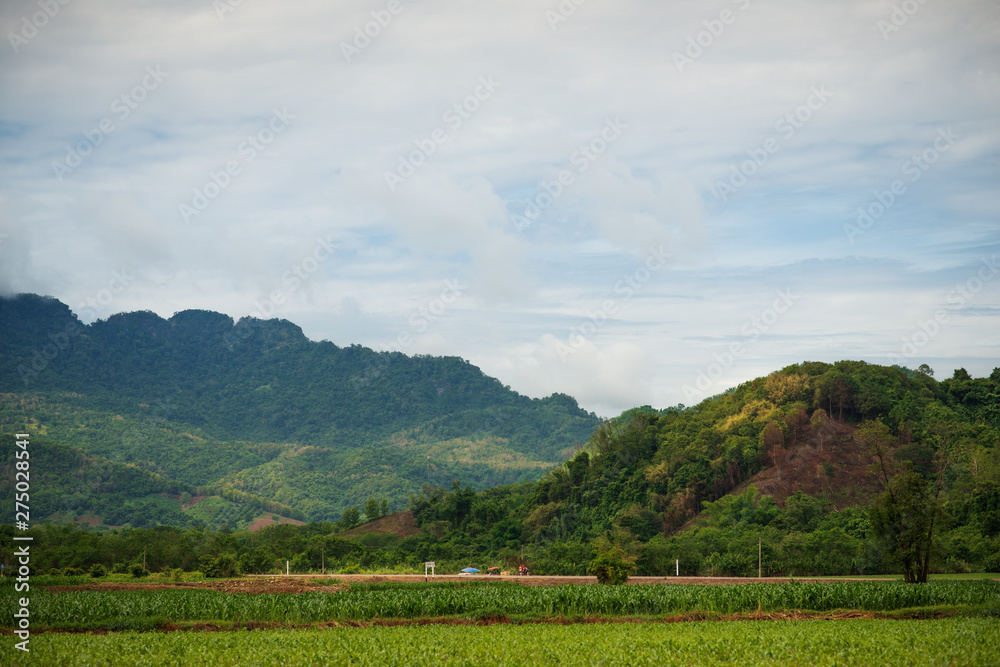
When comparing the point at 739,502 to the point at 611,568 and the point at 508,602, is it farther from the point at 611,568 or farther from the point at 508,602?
the point at 508,602

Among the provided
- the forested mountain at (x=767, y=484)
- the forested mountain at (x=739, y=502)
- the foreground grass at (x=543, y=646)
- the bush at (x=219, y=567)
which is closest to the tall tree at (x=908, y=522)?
the forested mountain at (x=739, y=502)

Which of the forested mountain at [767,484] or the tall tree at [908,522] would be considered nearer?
the tall tree at [908,522]

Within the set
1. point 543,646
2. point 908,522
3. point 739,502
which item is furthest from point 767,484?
point 543,646

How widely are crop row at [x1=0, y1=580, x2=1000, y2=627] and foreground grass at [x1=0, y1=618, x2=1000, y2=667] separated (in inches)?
143

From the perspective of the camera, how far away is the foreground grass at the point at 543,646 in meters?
17.2

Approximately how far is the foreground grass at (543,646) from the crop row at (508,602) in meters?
3.63

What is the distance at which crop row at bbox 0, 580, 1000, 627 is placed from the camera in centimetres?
2539

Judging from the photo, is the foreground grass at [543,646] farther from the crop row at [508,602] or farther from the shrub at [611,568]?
the shrub at [611,568]

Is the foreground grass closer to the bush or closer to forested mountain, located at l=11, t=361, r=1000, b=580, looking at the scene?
forested mountain, located at l=11, t=361, r=1000, b=580

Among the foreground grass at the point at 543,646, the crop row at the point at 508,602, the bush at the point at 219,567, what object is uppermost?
the foreground grass at the point at 543,646

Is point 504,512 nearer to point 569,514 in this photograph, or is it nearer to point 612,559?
point 569,514

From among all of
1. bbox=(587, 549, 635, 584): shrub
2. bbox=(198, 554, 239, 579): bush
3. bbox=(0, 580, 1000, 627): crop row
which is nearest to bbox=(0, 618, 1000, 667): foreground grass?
bbox=(0, 580, 1000, 627): crop row

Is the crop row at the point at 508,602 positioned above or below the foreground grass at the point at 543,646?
below

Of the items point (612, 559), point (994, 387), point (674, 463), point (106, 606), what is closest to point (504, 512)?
point (674, 463)
